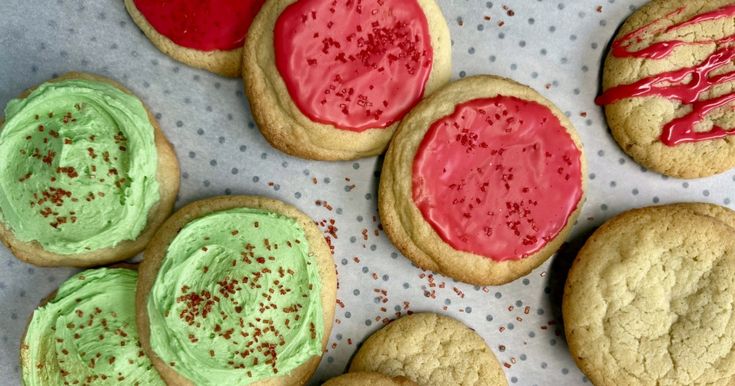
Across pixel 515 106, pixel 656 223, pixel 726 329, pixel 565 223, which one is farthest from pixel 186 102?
pixel 726 329

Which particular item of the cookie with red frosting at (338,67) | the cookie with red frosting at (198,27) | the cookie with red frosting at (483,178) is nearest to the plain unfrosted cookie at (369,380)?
the cookie with red frosting at (483,178)

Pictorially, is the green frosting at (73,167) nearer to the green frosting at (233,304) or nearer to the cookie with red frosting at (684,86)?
the green frosting at (233,304)

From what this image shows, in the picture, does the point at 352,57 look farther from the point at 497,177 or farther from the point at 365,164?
the point at 497,177

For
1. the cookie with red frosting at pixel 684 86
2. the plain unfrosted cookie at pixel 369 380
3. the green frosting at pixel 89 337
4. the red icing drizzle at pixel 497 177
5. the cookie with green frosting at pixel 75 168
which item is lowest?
the green frosting at pixel 89 337

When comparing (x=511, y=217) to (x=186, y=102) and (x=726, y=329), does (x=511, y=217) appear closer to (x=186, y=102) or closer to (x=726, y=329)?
(x=726, y=329)

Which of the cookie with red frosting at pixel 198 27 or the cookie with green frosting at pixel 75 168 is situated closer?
the cookie with green frosting at pixel 75 168

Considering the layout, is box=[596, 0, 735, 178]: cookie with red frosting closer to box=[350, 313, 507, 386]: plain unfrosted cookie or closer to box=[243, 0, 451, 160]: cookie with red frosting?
box=[243, 0, 451, 160]: cookie with red frosting

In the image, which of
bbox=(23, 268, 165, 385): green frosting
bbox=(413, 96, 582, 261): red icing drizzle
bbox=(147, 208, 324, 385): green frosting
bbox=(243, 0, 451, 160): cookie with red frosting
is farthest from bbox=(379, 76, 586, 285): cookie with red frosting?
bbox=(23, 268, 165, 385): green frosting
